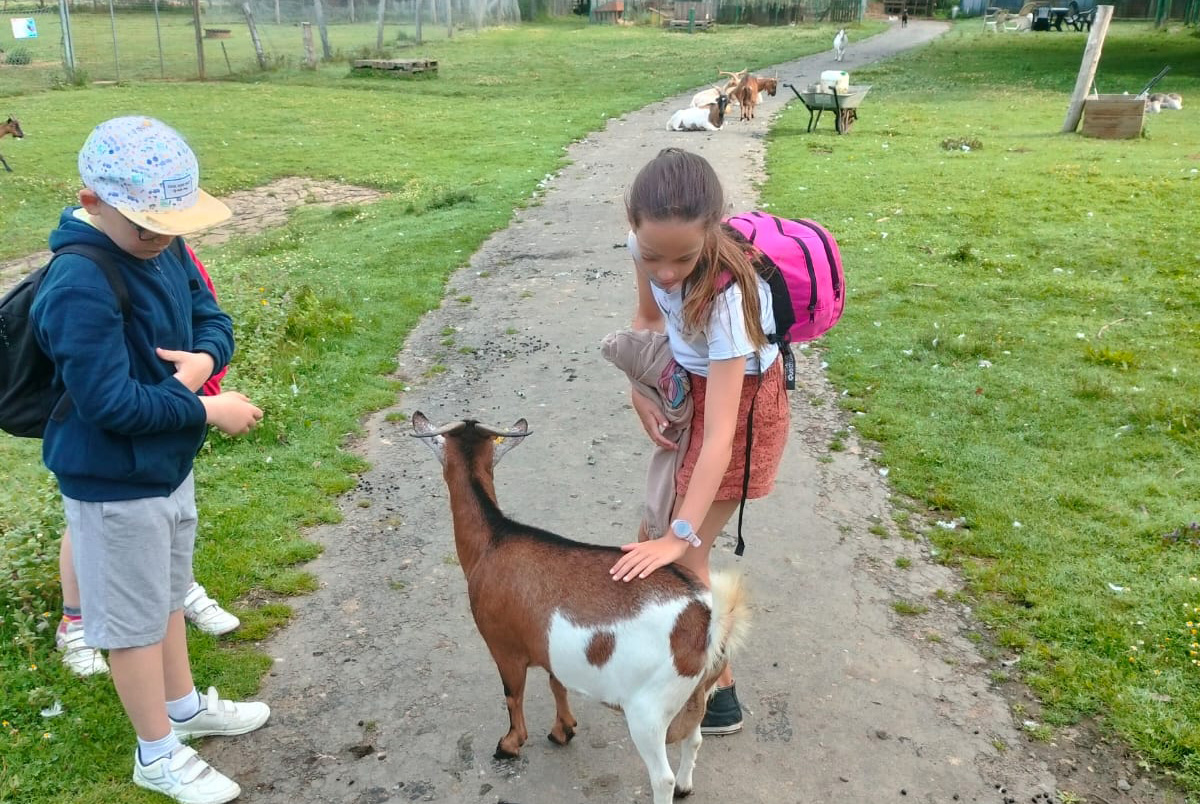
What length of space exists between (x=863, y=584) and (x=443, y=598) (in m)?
1.86

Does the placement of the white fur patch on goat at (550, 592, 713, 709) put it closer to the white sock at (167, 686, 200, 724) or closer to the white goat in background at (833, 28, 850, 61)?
the white sock at (167, 686, 200, 724)

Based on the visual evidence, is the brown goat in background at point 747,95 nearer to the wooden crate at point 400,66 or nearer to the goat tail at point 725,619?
the wooden crate at point 400,66

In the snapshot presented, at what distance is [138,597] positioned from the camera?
261cm

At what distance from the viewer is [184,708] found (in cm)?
304

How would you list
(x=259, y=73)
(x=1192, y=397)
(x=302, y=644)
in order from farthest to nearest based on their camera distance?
1. (x=259, y=73)
2. (x=1192, y=397)
3. (x=302, y=644)

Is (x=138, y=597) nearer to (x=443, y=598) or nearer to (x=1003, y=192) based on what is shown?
(x=443, y=598)

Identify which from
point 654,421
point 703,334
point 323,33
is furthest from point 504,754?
point 323,33

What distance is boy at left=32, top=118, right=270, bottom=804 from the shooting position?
2326 millimetres

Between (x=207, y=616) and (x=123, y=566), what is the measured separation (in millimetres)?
1183

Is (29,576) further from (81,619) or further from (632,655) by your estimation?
(632,655)

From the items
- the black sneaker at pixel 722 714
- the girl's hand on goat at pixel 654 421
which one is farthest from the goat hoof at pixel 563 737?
the girl's hand on goat at pixel 654 421

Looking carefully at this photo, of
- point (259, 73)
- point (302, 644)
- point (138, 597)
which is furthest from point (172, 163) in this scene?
point (259, 73)

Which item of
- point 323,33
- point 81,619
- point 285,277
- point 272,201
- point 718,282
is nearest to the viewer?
point 718,282

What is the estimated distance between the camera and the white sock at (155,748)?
281 cm
